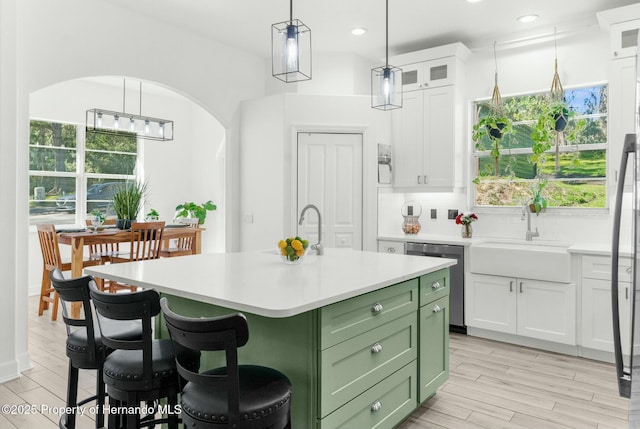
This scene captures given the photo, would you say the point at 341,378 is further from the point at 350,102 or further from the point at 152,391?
the point at 350,102

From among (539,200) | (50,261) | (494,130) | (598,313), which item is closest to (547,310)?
(598,313)

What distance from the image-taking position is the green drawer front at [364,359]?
1.86 m

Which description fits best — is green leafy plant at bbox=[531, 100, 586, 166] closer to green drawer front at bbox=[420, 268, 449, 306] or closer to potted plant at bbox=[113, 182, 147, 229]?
green drawer front at bbox=[420, 268, 449, 306]

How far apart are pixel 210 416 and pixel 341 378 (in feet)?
2.11

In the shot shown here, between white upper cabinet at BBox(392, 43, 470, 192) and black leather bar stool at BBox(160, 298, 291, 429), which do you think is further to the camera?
white upper cabinet at BBox(392, 43, 470, 192)

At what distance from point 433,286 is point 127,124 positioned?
4.76m

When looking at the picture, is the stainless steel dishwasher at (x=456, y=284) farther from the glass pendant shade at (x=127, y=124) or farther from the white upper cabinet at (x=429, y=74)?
the glass pendant shade at (x=127, y=124)

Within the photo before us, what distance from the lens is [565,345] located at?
3.86 m

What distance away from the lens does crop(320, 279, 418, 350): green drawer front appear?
6.10 feet

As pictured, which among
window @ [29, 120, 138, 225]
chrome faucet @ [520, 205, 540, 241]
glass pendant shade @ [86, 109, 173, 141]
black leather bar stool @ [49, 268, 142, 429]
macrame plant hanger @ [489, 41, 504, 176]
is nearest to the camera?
black leather bar stool @ [49, 268, 142, 429]

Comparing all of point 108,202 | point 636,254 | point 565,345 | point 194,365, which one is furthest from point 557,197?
point 108,202

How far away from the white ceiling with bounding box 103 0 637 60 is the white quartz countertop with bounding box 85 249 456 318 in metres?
2.39

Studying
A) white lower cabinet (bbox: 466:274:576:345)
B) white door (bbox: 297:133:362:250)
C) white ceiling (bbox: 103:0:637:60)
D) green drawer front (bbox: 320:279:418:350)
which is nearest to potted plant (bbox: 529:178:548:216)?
white lower cabinet (bbox: 466:274:576:345)

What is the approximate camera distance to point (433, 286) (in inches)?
108
